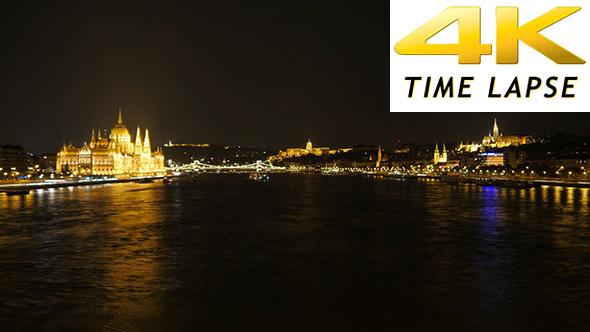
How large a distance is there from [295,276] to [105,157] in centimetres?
10135

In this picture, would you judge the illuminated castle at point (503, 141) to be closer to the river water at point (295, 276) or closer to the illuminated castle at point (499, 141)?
the illuminated castle at point (499, 141)

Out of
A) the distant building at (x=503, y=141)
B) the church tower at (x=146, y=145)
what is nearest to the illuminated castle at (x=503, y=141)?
the distant building at (x=503, y=141)

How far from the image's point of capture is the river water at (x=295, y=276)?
7703 millimetres

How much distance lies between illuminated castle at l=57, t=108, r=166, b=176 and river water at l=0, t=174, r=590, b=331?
85.8 meters

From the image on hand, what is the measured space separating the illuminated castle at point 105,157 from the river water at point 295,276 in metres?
85.8

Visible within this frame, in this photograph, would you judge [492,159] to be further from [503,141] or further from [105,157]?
[105,157]

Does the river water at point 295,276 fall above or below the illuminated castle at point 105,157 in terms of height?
below

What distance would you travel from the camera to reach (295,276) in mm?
10953

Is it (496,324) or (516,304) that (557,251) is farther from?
(496,324)

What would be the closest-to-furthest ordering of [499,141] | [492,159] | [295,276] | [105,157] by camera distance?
[295,276] → [105,157] → [492,159] → [499,141]

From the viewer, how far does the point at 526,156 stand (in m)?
98.8

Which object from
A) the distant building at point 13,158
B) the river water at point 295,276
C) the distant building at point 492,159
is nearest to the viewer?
the river water at point 295,276

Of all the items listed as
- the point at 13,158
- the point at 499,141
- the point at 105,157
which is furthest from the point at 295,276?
the point at 499,141

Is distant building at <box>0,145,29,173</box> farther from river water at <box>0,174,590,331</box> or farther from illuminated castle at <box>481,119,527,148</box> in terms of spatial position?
illuminated castle at <box>481,119,527,148</box>
